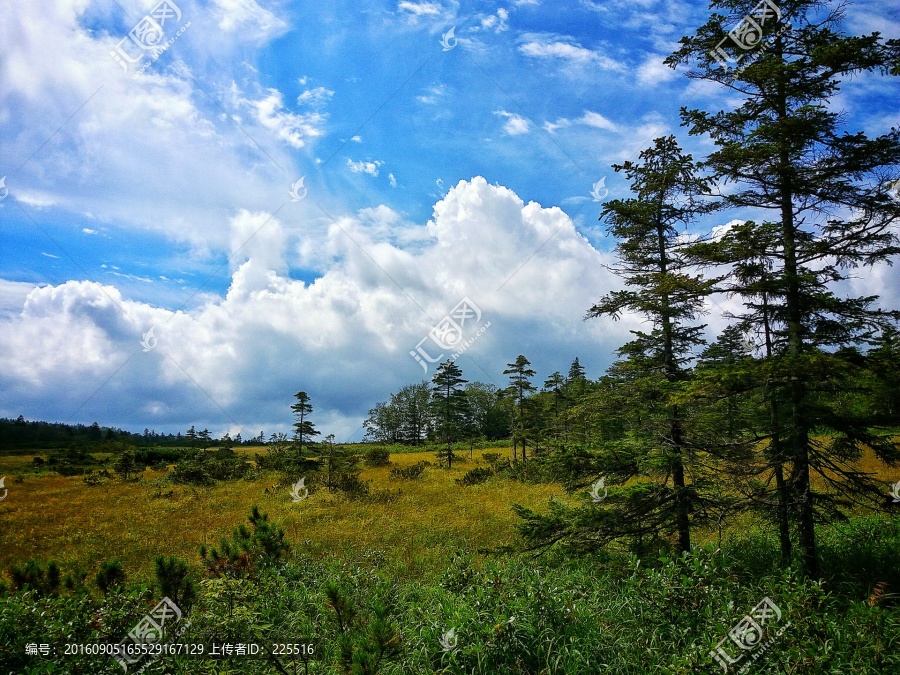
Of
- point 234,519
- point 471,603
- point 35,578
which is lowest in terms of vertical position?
point 234,519

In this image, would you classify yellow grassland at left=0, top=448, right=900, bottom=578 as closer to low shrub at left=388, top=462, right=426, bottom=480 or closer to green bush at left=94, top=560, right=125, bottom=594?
low shrub at left=388, top=462, right=426, bottom=480

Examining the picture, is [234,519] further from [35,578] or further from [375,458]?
[375,458]

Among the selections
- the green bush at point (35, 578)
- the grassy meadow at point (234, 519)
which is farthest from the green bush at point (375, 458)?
the green bush at point (35, 578)

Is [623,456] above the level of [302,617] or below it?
above

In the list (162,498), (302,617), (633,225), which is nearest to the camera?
(302,617)

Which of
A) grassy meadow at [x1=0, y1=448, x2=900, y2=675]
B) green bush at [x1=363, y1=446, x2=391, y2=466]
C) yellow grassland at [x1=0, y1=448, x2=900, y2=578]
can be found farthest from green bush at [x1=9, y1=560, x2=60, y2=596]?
green bush at [x1=363, y1=446, x2=391, y2=466]

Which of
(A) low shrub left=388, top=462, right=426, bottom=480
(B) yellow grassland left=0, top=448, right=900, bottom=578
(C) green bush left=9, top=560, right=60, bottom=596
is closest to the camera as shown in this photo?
(C) green bush left=9, top=560, right=60, bottom=596

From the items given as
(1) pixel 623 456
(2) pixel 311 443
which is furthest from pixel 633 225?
(2) pixel 311 443

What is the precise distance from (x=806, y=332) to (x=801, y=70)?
4181 millimetres

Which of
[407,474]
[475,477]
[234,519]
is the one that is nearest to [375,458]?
[407,474]

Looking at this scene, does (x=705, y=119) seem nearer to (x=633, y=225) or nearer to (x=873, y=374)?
(x=633, y=225)

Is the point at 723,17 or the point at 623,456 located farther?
the point at 623,456

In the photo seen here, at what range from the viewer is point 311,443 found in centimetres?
2806

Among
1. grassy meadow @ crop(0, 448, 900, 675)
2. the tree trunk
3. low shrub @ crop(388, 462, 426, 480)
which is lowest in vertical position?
low shrub @ crop(388, 462, 426, 480)
